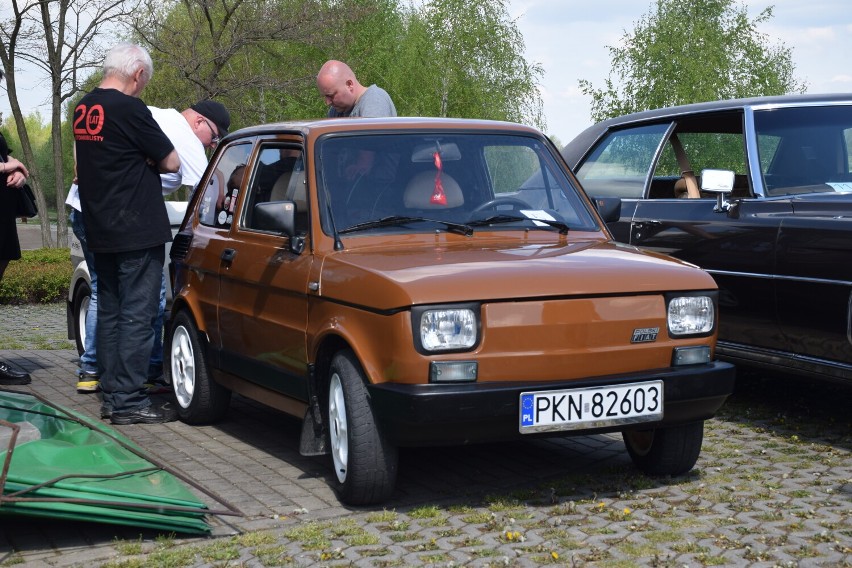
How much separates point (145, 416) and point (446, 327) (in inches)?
125

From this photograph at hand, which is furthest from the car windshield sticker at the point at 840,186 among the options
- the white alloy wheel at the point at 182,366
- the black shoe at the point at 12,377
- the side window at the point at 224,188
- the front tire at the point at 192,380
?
the black shoe at the point at 12,377

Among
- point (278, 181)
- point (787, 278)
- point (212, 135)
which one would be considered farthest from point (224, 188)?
point (787, 278)

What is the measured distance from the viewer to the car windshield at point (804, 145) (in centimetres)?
722

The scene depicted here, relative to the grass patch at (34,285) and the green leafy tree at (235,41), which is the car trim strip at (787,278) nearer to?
the grass patch at (34,285)

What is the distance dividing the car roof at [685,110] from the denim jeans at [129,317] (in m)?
3.44

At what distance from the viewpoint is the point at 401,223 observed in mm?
5641

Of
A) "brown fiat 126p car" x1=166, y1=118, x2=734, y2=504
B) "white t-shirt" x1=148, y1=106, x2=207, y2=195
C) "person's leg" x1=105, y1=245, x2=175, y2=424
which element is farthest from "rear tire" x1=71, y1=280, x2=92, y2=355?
"brown fiat 126p car" x1=166, y1=118, x2=734, y2=504

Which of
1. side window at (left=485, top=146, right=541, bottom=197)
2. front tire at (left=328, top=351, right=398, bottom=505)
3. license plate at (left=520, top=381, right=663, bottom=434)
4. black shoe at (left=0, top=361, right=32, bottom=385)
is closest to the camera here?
license plate at (left=520, top=381, right=663, bottom=434)

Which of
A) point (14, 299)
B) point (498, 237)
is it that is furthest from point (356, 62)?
point (498, 237)

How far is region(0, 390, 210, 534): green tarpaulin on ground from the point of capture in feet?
15.1

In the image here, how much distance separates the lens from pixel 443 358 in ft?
15.5

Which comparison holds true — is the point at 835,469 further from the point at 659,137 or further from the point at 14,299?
the point at 14,299

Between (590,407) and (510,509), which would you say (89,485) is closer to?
(510,509)

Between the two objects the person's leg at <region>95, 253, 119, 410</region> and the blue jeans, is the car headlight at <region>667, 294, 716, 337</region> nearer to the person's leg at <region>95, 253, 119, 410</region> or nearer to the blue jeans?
the person's leg at <region>95, 253, 119, 410</region>
